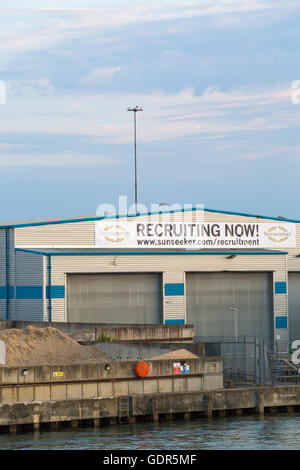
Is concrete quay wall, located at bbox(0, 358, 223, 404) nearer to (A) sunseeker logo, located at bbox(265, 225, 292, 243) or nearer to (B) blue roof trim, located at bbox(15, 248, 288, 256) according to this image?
(B) blue roof trim, located at bbox(15, 248, 288, 256)

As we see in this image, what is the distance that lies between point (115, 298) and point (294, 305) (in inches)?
518

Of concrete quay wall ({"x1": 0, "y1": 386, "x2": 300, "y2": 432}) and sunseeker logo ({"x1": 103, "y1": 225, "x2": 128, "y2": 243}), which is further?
sunseeker logo ({"x1": 103, "y1": 225, "x2": 128, "y2": 243})

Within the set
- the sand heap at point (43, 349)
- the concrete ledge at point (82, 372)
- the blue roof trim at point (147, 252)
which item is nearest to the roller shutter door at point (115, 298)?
the blue roof trim at point (147, 252)

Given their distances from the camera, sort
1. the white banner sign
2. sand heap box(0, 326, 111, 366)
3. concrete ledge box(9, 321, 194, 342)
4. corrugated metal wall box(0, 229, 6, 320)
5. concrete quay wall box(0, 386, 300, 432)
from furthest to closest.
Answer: the white banner sign, corrugated metal wall box(0, 229, 6, 320), concrete ledge box(9, 321, 194, 342), sand heap box(0, 326, 111, 366), concrete quay wall box(0, 386, 300, 432)

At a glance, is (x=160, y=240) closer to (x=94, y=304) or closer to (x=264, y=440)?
(x=94, y=304)

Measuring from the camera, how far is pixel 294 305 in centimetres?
6222

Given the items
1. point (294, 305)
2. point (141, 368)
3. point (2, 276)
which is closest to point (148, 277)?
point (2, 276)

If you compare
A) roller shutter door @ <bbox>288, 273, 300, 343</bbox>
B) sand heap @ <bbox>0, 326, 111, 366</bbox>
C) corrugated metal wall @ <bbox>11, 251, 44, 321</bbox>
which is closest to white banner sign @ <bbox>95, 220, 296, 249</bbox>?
roller shutter door @ <bbox>288, 273, 300, 343</bbox>

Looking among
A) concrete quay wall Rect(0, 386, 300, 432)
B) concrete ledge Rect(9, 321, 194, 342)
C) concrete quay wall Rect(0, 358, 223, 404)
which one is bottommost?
concrete quay wall Rect(0, 386, 300, 432)

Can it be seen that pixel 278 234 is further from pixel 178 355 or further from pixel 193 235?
pixel 178 355

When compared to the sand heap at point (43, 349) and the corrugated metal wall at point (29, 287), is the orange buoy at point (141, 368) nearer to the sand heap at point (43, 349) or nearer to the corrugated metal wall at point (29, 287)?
the sand heap at point (43, 349)

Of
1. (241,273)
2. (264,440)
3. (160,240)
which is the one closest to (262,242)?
(241,273)

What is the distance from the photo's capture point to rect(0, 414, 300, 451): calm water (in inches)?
1236

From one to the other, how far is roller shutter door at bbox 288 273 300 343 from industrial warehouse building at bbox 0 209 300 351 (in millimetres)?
154
